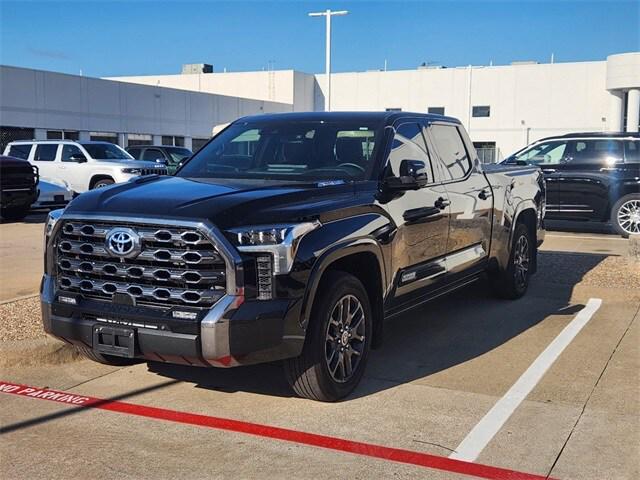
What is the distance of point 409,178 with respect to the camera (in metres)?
5.28

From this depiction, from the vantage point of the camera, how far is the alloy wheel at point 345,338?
468 cm

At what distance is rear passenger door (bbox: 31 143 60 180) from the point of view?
1948cm

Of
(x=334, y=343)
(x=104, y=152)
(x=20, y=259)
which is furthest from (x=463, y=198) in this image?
(x=104, y=152)

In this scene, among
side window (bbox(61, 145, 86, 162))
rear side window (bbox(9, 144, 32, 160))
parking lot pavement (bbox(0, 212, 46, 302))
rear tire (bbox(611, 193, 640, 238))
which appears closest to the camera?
parking lot pavement (bbox(0, 212, 46, 302))

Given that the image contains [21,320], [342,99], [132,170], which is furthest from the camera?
[342,99]

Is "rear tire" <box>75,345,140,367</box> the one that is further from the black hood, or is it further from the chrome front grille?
the black hood

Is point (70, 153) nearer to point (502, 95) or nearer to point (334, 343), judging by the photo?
point (334, 343)

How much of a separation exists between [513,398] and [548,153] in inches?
410

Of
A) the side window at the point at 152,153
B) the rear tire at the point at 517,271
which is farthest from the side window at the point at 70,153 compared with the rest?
the rear tire at the point at 517,271

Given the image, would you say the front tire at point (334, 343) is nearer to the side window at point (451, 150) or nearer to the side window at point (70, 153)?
the side window at point (451, 150)

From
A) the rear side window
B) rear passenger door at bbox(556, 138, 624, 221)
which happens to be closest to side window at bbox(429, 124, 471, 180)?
rear passenger door at bbox(556, 138, 624, 221)

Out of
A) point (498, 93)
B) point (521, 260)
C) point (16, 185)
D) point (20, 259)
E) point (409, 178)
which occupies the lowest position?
point (20, 259)

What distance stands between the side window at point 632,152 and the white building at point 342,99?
883 inches

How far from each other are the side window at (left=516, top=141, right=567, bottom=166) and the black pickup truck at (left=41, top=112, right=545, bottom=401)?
8.92 meters
